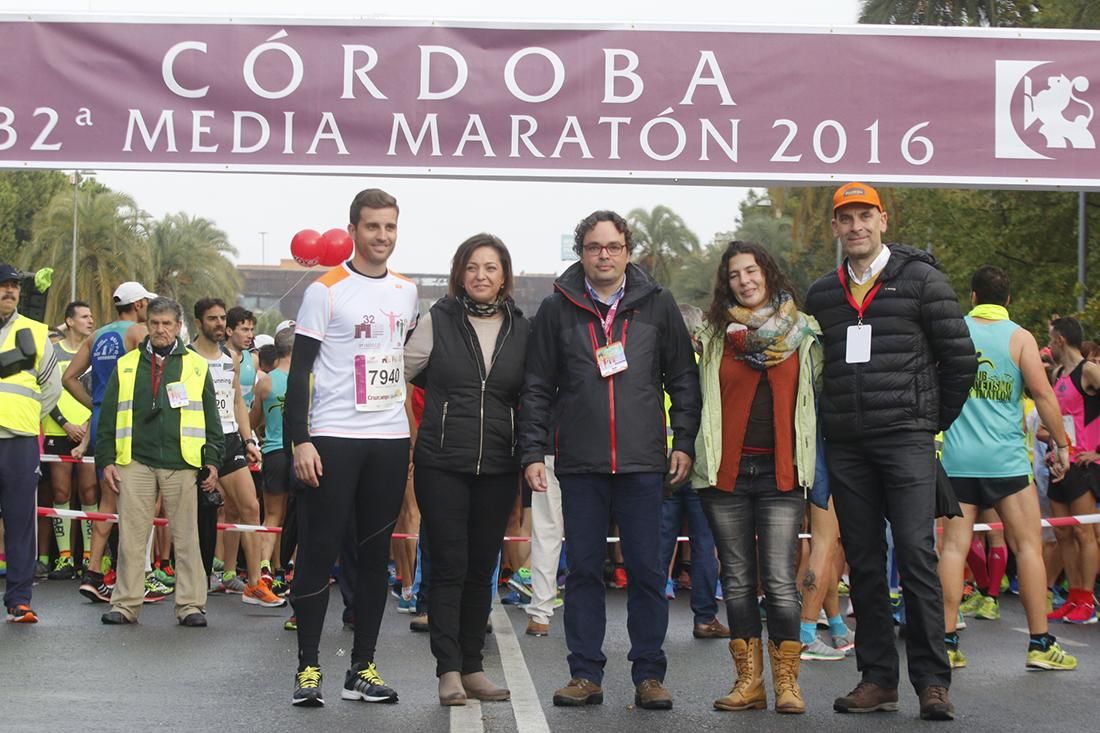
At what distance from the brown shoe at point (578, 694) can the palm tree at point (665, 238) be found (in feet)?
235

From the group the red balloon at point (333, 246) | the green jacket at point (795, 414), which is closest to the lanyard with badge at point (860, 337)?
the green jacket at point (795, 414)

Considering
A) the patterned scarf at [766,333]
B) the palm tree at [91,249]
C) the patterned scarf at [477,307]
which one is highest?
the palm tree at [91,249]

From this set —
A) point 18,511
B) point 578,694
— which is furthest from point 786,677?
point 18,511

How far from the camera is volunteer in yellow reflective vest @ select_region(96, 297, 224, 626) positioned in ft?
33.9

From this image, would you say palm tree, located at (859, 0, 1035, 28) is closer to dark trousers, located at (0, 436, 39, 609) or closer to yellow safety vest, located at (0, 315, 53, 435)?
yellow safety vest, located at (0, 315, 53, 435)

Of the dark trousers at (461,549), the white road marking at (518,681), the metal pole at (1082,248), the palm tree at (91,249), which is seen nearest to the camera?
the white road marking at (518,681)

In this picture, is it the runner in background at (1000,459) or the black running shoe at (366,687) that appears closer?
the black running shoe at (366,687)

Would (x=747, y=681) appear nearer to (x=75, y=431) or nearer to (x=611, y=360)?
(x=611, y=360)

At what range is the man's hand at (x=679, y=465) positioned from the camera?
720 cm

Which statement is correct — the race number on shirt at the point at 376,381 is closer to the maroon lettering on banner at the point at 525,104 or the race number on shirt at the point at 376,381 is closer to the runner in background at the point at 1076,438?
the maroon lettering on banner at the point at 525,104

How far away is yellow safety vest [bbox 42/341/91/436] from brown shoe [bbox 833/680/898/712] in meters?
8.35

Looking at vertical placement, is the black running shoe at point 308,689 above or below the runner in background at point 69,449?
below

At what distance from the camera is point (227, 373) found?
39.6 ft

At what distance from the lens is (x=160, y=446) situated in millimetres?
10438
